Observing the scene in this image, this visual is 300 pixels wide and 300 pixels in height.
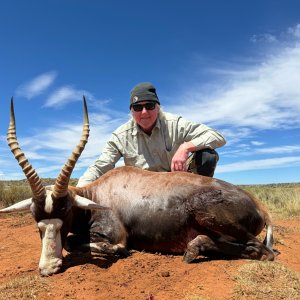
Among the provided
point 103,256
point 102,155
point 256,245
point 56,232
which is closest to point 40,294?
point 56,232

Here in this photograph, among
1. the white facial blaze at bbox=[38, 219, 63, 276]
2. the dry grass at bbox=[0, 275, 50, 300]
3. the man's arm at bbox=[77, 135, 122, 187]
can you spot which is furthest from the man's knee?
the dry grass at bbox=[0, 275, 50, 300]

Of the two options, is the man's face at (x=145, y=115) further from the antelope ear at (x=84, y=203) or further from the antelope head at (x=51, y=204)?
the antelope ear at (x=84, y=203)

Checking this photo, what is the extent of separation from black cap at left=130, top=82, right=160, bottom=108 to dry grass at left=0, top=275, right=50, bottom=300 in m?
3.32

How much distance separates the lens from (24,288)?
13.8 ft

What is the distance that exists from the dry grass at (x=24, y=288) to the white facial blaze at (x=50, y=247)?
0.50 ft

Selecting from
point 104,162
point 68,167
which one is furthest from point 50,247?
A: point 104,162

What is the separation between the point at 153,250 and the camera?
5531mm

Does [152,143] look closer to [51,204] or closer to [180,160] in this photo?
[180,160]

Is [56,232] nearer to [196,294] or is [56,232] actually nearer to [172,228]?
[172,228]

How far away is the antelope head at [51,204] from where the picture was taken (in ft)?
15.7

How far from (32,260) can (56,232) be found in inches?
44.6

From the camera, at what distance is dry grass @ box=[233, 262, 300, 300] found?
3890 millimetres

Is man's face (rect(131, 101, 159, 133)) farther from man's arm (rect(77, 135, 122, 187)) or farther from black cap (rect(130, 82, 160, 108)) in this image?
man's arm (rect(77, 135, 122, 187))

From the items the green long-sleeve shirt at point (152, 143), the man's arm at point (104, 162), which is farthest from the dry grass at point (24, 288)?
Result: the green long-sleeve shirt at point (152, 143)
